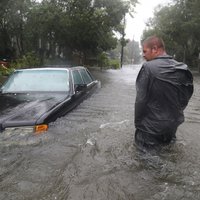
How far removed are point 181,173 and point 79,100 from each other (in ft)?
10.8

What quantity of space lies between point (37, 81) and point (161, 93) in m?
3.54

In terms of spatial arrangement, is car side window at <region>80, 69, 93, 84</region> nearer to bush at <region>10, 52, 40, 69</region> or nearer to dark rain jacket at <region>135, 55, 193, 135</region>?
dark rain jacket at <region>135, 55, 193, 135</region>

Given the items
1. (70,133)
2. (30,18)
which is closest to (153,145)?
(70,133)

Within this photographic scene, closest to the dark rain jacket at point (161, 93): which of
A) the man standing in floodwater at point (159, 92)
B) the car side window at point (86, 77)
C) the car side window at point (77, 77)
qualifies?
the man standing in floodwater at point (159, 92)

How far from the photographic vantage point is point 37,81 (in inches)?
284

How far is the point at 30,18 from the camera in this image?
2567 cm

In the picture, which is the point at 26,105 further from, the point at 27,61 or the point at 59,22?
the point at 59,22

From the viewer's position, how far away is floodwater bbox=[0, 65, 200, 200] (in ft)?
12.9

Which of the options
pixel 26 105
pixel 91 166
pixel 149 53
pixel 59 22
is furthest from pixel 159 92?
pixel 59 22

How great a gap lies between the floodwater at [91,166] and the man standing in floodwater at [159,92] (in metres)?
0.52

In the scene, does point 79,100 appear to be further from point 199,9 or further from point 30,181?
point 199,9

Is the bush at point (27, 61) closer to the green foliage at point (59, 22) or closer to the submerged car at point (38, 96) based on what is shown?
the green foliage at point (59, 22)

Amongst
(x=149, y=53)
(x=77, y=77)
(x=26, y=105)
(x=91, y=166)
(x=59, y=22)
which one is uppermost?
(x=59, y=22)

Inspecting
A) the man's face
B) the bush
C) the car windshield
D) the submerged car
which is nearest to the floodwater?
the submerged car
